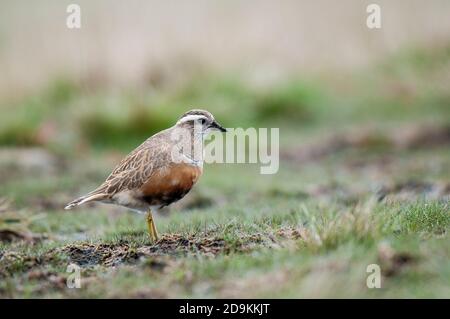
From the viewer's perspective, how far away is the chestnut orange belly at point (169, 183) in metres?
8.21

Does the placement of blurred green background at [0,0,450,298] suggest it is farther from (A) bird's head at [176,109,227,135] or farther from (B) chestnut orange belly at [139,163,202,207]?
(A) bird's head at [176,109,227,135]

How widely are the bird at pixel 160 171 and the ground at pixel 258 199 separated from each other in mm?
436

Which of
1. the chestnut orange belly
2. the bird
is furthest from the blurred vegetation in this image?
the chestnut orange belly

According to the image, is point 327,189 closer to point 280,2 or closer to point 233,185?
point 233,185

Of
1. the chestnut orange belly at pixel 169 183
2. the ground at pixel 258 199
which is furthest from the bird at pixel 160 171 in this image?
the ground at pixel 258 199

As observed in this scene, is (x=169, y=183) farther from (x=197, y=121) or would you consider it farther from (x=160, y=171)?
(x=197, y=121)

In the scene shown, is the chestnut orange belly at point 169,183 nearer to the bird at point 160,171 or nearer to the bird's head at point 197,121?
the bird at point 160,171

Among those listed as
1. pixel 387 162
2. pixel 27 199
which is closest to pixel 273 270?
pixel 27 199

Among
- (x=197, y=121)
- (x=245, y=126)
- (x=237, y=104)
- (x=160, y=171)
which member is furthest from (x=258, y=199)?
(x=237, y=104)

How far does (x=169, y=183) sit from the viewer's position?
820 centimetres

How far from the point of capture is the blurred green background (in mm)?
6863

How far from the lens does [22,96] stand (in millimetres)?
19438

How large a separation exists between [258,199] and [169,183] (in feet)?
14.3

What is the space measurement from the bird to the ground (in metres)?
0.44
